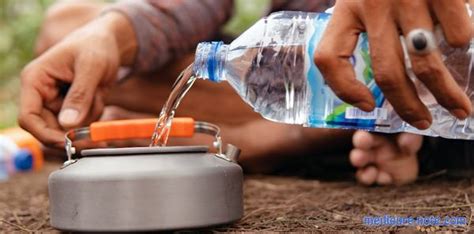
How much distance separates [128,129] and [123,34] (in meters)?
0.52

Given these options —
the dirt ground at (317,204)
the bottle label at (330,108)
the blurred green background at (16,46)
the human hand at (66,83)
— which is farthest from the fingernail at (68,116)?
the blurred green background at (16,46)

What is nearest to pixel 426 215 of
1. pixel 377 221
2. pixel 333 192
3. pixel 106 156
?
pixel 377 221

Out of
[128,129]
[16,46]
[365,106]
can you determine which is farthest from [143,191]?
[16,46]

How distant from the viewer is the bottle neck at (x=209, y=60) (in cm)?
143

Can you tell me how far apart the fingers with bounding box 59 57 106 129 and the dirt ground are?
8.0 inches

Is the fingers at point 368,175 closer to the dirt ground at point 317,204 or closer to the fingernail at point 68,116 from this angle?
the dirt ground at point 317,204

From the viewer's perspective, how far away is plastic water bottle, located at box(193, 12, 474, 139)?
4.99 ft

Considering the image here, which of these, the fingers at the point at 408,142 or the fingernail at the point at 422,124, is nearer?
the fingernail at the point at 422,124

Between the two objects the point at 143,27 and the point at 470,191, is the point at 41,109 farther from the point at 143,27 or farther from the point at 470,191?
the point at 470,191

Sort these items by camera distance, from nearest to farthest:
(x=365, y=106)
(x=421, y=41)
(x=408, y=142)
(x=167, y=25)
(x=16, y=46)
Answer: (x=421, y=41) < (x=365, y=106) < (x=408, y=142) < (x=167, y=25) < (x=16, y=46)

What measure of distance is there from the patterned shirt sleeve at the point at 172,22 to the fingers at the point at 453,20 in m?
0.83

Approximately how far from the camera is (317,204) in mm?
1639

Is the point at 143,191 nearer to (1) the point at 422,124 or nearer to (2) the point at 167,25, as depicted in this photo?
(1) the point at 422,124

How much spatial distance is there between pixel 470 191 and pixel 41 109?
929mm
